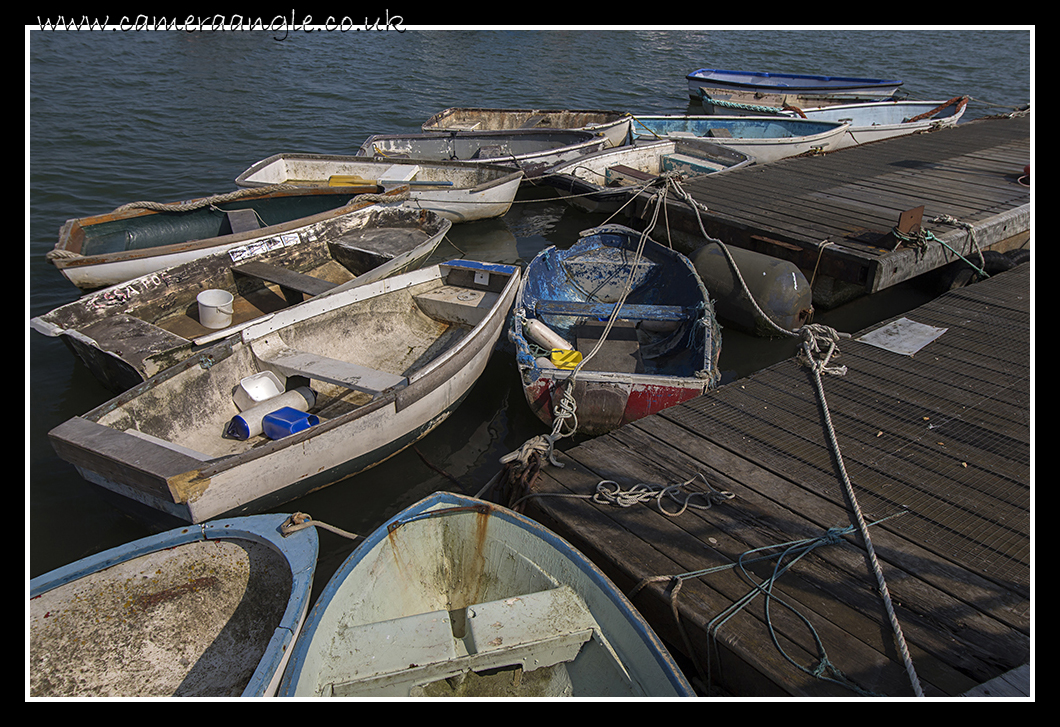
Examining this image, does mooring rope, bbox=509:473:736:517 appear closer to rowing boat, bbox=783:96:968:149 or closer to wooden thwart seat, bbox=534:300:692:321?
wooden thwart seat, bbox=534:300:692:321

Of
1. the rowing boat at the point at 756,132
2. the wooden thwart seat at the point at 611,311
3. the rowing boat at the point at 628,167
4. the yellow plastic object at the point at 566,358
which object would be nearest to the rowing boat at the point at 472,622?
the yellow plastic object at the point at 566,358

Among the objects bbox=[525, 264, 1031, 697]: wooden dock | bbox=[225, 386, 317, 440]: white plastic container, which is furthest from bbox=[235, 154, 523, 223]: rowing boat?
bbox=[525, 264, 1031, 697]: wooden dock

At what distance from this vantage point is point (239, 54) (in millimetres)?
23672

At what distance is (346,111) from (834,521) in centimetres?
1877

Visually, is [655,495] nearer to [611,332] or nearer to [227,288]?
[611,332]

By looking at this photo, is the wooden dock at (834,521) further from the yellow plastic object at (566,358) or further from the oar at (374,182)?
the oar at (374,182)

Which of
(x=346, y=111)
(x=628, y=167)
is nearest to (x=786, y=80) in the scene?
(x=628, y=167)

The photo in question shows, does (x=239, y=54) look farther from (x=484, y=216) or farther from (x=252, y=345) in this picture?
(x=252, y=345)

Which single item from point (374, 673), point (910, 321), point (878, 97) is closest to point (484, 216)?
point (910, 321)

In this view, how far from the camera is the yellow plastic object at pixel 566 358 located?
6387 mm

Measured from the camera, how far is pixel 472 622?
3572 millimetres

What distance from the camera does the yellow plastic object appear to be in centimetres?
639

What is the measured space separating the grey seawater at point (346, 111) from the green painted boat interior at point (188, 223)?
124 cm

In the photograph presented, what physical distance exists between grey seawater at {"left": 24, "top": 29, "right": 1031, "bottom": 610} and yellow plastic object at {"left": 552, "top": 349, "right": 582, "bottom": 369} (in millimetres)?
915
